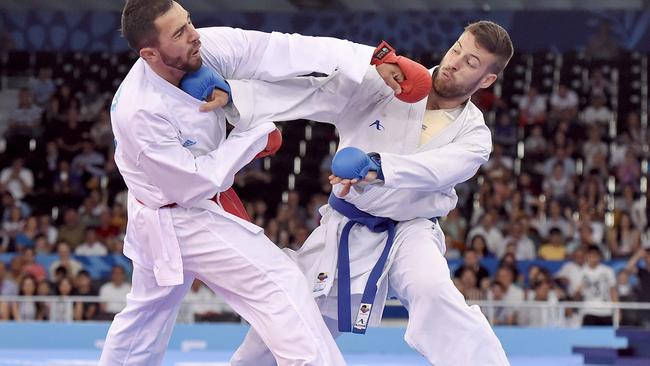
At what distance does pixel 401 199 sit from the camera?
14.0 ft

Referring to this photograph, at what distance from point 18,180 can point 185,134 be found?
9.93m

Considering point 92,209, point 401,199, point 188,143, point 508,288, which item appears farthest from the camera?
point 92,209

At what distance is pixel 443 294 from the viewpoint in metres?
4.08

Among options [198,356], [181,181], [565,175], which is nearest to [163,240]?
[181,181]

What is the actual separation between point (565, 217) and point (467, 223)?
3.62ft

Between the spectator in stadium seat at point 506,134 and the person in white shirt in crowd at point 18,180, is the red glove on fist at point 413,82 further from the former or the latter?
the spectator in stadium seat at point 506,134

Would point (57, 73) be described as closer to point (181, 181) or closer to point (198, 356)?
point (198, 356)

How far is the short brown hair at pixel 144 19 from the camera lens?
383cm

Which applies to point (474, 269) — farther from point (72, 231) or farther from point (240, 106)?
point (240, 106)

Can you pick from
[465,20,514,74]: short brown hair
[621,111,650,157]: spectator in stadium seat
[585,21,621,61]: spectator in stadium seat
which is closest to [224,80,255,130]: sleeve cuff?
[465,20,514,74]: short brown hair

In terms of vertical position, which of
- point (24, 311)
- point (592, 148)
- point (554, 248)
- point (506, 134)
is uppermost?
point (506, 134)

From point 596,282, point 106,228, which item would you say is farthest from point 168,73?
point 106,228

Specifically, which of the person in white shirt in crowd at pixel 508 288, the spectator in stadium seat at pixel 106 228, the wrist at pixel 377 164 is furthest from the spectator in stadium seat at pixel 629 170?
the wrist at pixel 377 164

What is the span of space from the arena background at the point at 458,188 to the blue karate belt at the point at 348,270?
3683 millimetres
